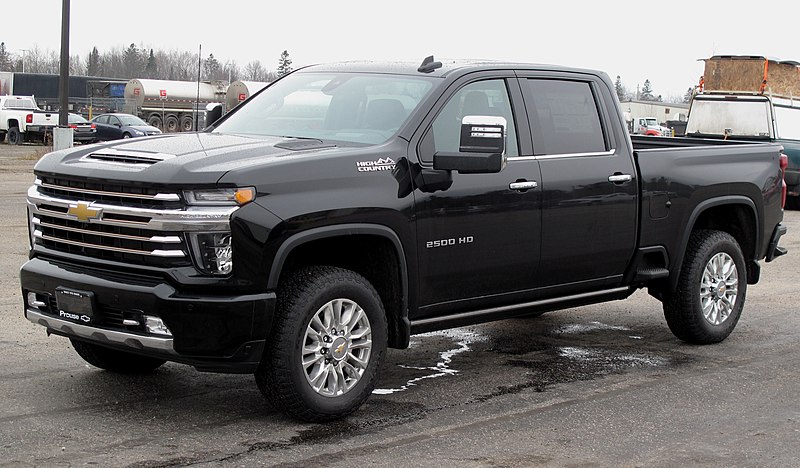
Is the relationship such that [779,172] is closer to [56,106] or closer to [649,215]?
[649,215]

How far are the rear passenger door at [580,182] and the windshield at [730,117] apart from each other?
16.0 m

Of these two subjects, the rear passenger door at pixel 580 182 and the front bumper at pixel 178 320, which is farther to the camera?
the rear passenger door at pixel 580 182

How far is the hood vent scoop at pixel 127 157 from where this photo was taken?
562 centimetres

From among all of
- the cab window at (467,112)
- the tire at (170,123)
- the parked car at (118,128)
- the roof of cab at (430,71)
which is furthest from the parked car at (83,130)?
the cab window at (467,112)

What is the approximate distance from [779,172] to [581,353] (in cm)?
230

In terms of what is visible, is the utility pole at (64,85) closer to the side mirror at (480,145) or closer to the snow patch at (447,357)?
the snow patch at (447,357)

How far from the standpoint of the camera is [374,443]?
5.51 meters

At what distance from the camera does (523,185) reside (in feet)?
22.0

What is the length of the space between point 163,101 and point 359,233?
56987 mm

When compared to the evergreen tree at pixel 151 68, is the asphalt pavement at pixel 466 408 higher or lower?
lower

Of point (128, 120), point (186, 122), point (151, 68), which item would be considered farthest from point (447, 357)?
point (151, 68)

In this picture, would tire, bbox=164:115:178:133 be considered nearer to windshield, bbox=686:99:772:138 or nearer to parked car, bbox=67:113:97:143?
parked car, bbox=67:113:97:143

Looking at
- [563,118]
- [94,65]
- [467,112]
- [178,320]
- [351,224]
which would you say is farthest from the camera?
[94,65]

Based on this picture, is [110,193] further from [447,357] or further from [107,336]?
[447,357]
